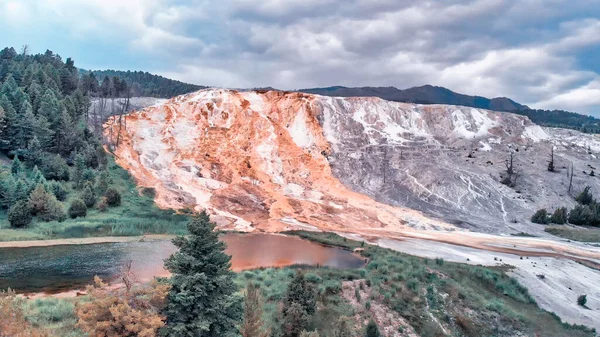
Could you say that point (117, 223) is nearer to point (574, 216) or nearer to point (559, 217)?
point (559, 217)

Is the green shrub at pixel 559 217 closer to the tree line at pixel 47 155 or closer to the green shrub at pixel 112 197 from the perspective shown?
the green shrub at pixel 112 197

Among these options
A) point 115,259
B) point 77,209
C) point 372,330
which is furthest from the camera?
point 77,209

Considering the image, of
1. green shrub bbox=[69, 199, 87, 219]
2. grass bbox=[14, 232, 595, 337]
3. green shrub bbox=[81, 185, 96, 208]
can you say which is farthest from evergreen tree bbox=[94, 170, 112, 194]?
grass bbox=[14, 232, 595, 337]

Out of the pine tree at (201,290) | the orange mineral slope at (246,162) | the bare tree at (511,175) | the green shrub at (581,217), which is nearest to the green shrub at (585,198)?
the green shrub at (581,217)

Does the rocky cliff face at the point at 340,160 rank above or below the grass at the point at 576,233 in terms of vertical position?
above

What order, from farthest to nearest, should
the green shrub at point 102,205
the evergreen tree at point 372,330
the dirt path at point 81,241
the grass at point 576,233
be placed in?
the grass at point 576,233
the green shrub at point 102,205
the dirt path at point 81,241
the evergreen tree at point 372,330

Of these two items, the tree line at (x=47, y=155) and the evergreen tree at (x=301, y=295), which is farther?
the tree line at (x=47, y=155)

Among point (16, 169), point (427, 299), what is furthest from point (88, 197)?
point (427, 299)
